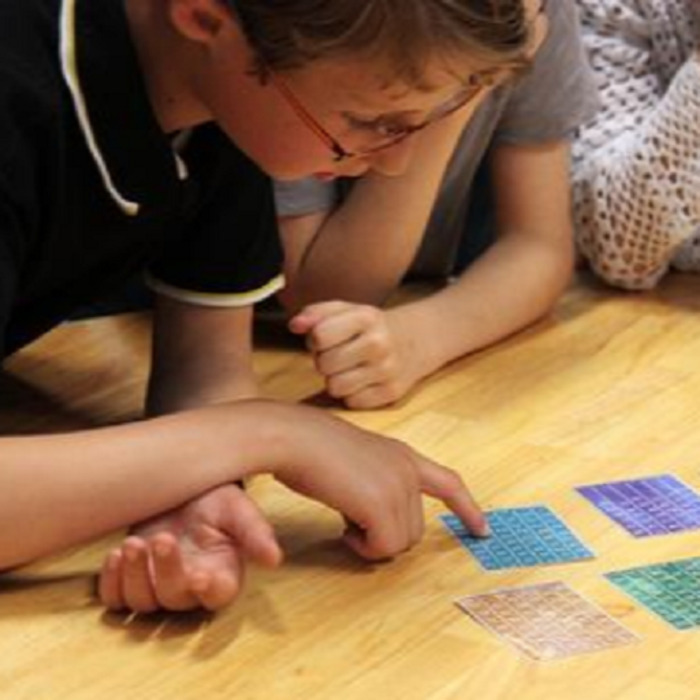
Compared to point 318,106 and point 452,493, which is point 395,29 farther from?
point 452,493

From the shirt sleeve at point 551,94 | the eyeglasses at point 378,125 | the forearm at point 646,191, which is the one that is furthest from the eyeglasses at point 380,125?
the forearm at point 646,191

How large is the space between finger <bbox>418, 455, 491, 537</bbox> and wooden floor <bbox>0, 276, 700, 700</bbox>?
0.02 meters

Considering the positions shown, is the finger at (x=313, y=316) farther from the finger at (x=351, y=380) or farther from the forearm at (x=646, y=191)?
the forearm at (x=646, y=191)

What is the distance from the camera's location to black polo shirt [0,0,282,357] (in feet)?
3.43

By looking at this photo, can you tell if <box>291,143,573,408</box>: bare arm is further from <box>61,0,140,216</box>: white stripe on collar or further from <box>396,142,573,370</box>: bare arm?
<box>61,0,140,216</box>: white stripe on collar

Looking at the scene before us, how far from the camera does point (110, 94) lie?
3.58 ft

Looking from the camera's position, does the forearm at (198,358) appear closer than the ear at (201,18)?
No

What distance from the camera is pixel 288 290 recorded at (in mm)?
1624

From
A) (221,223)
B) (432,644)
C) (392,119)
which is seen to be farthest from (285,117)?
(432,644)

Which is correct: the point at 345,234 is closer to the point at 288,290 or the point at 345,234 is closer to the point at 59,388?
the point at 288,290

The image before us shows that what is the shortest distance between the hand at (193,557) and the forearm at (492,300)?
18.5 inches

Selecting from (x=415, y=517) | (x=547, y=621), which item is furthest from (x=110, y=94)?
(x=547, y=621)

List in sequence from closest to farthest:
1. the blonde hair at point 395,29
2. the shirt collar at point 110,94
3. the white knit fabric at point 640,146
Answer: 1. the blonde hair at point 395,29
2. the shirt collar at point 110,94
3. the white knit fabric at point 640,146

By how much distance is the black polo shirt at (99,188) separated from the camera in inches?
41.1
